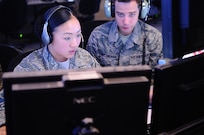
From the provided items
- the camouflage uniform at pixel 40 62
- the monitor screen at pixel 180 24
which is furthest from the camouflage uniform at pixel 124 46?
the monitor screen at pixel 180 24

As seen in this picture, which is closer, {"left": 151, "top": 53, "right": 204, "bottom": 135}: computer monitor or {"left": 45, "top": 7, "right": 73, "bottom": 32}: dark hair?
{"left": 151, "top": 53, "right": 204, "bottom": 135}: computer monitor

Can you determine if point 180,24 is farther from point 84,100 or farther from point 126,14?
point 126,14

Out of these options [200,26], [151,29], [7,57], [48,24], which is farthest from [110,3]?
[200,26]

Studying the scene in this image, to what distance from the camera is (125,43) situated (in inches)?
92.3

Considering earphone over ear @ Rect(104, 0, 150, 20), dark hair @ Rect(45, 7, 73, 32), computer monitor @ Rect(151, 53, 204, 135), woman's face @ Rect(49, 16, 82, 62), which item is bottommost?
computer monitor @ Rect(151, 53, 204, 135)

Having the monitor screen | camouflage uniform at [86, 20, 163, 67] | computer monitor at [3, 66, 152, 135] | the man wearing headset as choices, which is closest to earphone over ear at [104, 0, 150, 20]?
the man wearing headset

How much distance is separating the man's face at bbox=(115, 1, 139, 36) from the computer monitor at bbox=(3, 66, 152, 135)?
4.27 ft

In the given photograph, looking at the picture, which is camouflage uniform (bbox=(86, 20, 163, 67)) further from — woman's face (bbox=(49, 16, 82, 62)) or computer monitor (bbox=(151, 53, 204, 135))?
computer monitor (bbox=(151, 53, 204, 135))

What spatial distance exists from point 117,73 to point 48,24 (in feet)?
3.18

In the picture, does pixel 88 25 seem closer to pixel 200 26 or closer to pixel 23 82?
pixel 200 26

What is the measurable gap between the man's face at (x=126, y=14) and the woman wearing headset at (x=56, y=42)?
1.44 feet

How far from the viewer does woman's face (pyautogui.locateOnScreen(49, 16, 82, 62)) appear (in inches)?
70.7

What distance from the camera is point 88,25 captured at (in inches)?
102

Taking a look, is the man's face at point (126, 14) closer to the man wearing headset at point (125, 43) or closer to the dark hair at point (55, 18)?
the man wearing headset at point (125, 43)
